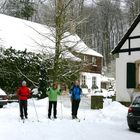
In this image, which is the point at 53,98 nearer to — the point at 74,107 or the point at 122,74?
the point at 74,107

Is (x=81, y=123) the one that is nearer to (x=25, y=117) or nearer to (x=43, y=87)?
(x=25, y=117)

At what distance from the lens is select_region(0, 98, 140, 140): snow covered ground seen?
1355 centimetres

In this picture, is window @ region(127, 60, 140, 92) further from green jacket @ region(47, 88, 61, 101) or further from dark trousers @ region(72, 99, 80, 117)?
green jacket @ region(47, 88, 61, 101)

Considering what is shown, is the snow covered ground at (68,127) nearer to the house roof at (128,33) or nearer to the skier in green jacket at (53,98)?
the skier in green jacket at (53,98)

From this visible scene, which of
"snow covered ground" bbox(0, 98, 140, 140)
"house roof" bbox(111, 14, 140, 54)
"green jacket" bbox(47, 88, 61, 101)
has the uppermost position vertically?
"house roof" bbox(111, 14, 140, 54)

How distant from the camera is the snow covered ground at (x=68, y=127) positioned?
13555 mm

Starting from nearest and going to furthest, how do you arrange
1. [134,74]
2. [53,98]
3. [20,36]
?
[53,98]
[134,74]
[20,36]

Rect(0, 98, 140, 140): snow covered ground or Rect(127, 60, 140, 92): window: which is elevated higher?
Rect(127, 60, 140, 92): window

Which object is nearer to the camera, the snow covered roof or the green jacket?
the green jacket

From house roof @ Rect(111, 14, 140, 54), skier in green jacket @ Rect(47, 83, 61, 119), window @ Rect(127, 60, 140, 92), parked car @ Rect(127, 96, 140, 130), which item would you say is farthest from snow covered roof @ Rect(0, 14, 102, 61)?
parked car @ Rect(127, 96, 140, 130)

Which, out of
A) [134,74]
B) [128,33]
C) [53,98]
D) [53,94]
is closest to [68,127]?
[53,98]

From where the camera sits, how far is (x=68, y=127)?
15.9 meters

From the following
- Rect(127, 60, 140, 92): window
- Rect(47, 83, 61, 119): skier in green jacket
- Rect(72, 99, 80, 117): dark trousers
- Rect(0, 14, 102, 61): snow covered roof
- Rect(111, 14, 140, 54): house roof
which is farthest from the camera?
Rect(0, 14, 102, 61): snow covered roof

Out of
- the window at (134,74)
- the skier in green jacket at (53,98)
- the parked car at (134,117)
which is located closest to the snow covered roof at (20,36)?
the window at (134,74)
